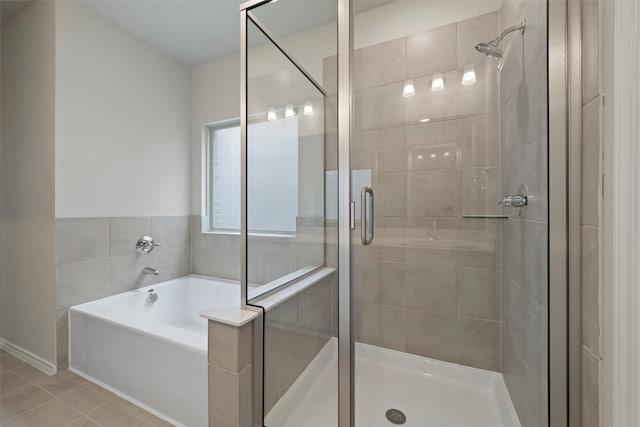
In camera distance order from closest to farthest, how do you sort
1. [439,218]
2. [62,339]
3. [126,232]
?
1. [439,218]
2. [62,339]
3. [126,232]

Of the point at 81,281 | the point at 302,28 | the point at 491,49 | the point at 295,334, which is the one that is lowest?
the point at 295,334

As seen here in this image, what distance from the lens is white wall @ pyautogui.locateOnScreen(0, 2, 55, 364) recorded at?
178 centimetres

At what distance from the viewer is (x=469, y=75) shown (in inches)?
58.4

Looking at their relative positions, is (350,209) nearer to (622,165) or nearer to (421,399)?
(622,165)

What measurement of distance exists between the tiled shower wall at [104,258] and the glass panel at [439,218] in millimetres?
2010

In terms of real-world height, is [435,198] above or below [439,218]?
above

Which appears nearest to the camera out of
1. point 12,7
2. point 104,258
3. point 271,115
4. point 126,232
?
point 271,115

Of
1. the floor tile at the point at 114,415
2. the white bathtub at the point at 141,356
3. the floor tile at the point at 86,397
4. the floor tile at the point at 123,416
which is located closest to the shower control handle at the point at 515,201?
the white bathtub at the point at 141,356

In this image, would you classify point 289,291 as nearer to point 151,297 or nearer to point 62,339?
point 151,297

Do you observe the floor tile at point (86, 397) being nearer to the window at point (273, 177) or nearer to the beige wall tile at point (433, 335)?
the window at point (273, 177)

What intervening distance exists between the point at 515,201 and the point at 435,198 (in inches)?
17.2

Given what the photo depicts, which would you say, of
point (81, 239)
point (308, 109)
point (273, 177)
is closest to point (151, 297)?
point (81, 239)

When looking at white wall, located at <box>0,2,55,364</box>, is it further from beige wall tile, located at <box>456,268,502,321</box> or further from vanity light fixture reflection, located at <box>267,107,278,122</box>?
beige wall tile, located at <box>456,268,502,321</box>

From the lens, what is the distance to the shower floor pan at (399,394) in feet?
3.94
